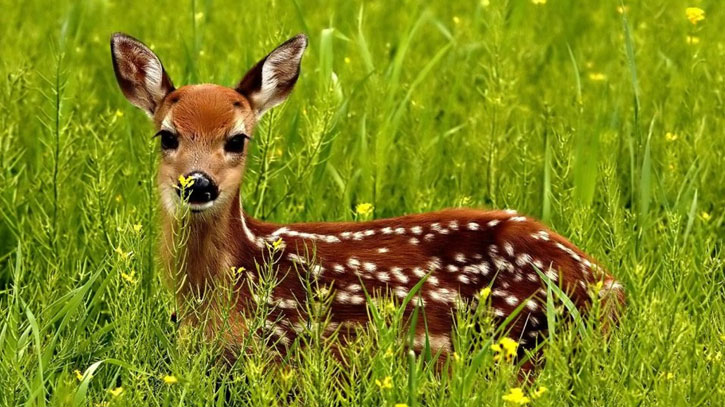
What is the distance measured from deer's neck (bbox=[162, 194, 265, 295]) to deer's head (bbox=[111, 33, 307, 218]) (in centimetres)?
4

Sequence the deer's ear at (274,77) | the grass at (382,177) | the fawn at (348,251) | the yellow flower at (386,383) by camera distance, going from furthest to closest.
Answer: the deer's ear at (274,77) → the fawn at (348,251) → the grass at (382,177) → the yellow flower at (386,383)

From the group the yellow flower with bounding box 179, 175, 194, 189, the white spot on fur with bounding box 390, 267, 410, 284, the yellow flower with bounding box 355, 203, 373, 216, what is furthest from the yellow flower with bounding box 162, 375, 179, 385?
the yellow flower with bounding box 355, 203, 373, 216

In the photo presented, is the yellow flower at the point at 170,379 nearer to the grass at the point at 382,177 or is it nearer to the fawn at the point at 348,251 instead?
the grass at the point at 382,177

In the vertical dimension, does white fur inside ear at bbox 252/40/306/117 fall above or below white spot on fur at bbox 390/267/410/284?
above

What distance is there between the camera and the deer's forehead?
4.88 meters

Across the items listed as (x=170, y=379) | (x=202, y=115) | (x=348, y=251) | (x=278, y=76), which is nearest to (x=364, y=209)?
(x=348, y=251)

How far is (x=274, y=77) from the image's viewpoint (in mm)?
5301

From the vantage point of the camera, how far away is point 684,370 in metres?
4.47

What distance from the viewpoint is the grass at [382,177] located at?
427 cm

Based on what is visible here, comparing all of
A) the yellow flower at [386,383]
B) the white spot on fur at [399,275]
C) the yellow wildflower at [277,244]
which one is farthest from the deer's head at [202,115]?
the yellow flower at [386,383]

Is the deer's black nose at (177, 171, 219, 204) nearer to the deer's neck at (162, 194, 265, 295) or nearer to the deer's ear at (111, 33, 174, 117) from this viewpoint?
the deer's neck at (162, 194, 265, 295)

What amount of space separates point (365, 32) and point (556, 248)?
3.25 metres

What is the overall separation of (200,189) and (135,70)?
76cm

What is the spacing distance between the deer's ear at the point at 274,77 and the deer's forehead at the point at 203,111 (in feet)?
0.54
